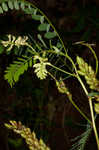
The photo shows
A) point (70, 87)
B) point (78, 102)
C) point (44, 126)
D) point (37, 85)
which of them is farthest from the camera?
point (44, 126)

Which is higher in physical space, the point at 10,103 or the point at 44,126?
the point at 10,103

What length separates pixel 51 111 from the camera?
1.87m

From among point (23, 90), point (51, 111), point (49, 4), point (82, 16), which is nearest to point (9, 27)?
point (23, 90)

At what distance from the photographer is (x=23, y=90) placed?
135 centimetres

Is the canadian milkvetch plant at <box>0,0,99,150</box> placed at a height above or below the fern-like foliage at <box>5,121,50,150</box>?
above

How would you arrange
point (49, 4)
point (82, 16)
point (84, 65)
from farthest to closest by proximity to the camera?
point (49, 4) < point (82, 16) < point (84, 65)

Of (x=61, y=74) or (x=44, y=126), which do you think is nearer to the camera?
(x=61, y=74)

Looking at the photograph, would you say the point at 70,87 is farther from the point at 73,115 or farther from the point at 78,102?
the point at 73,115

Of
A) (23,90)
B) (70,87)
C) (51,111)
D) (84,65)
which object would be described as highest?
(84,65)

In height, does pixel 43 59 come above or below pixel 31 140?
above

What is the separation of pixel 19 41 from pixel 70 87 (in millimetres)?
270

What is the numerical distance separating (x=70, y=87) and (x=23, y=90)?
59 cm

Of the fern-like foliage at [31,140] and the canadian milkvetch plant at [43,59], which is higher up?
the canadian milkvetch plant at [43,59]

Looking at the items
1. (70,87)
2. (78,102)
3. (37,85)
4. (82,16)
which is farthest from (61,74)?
(82,16)
